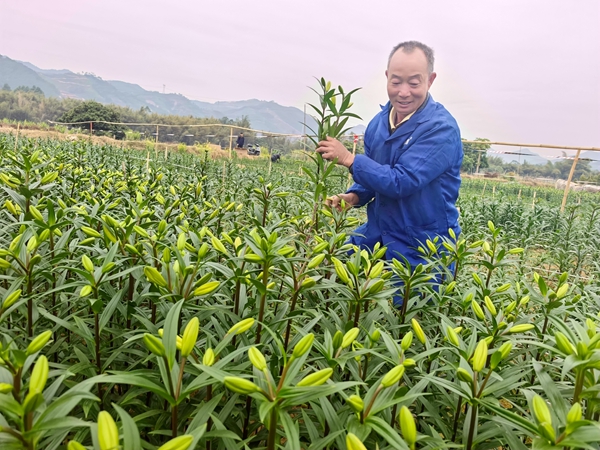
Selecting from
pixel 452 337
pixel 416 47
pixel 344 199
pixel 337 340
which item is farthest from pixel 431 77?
pixel 337 340

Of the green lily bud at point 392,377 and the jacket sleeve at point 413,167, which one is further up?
the jacket sleeve at point 413,167

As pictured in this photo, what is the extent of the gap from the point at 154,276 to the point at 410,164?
5.87 feet

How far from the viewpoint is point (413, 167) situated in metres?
2.34

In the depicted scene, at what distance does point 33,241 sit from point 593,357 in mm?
1447

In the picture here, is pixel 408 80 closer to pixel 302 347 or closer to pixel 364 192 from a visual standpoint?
pixel 364 192

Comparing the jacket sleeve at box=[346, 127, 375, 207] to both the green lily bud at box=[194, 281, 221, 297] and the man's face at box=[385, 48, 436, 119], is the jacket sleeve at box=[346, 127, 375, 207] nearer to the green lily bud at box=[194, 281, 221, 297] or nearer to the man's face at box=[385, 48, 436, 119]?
the man's face at box=[385, 48, 436, 119]

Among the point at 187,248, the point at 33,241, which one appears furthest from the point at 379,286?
the point at 33,241

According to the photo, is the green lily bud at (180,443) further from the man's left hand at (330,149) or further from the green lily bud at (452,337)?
the man's left hand at (330,149)

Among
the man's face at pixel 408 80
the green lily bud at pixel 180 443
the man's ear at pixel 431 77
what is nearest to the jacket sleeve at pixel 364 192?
the man's face at pixel 408 80

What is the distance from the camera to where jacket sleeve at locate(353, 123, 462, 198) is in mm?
2338

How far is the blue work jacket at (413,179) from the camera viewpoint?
7.72 ft

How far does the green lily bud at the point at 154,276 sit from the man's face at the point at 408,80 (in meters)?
2.07

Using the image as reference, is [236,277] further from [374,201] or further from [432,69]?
[432,69]

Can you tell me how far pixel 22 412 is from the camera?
0.59 metres
